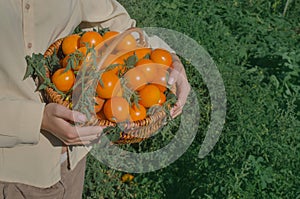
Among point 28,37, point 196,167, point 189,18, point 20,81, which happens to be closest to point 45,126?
point 20,81

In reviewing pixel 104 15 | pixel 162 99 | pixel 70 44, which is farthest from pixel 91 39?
pixel 162 99

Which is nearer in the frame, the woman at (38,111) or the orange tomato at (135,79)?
the woman at (38,111)

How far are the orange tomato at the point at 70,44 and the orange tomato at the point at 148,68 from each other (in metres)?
0.20

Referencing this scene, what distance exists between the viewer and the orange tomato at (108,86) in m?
1.76

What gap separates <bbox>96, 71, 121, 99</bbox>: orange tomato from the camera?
176 centimetres

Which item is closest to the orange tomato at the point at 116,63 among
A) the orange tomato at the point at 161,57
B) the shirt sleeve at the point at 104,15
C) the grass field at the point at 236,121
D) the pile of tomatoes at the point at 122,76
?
the pile of tomatoes at the point at 122,76

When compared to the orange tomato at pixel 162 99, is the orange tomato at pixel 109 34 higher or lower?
higher

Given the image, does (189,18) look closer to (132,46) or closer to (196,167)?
(196,167)

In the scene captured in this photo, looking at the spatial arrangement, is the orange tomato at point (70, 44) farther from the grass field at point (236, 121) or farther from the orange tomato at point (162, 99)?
the grass field at point (236, 121)

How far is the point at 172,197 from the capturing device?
3352 millimetres

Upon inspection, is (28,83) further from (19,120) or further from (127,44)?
(127,44)

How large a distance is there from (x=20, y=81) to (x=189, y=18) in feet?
10.4

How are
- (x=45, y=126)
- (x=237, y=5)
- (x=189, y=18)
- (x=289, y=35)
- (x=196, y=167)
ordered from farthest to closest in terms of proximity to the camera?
(x=237, y=5) → (x=289, y=35) → (x=189, y=18) → (x=196, y=167) → (x=45, y=126)

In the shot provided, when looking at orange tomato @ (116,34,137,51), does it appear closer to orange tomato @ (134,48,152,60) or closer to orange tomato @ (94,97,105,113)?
orange tomato @ (134,48,152,60)
